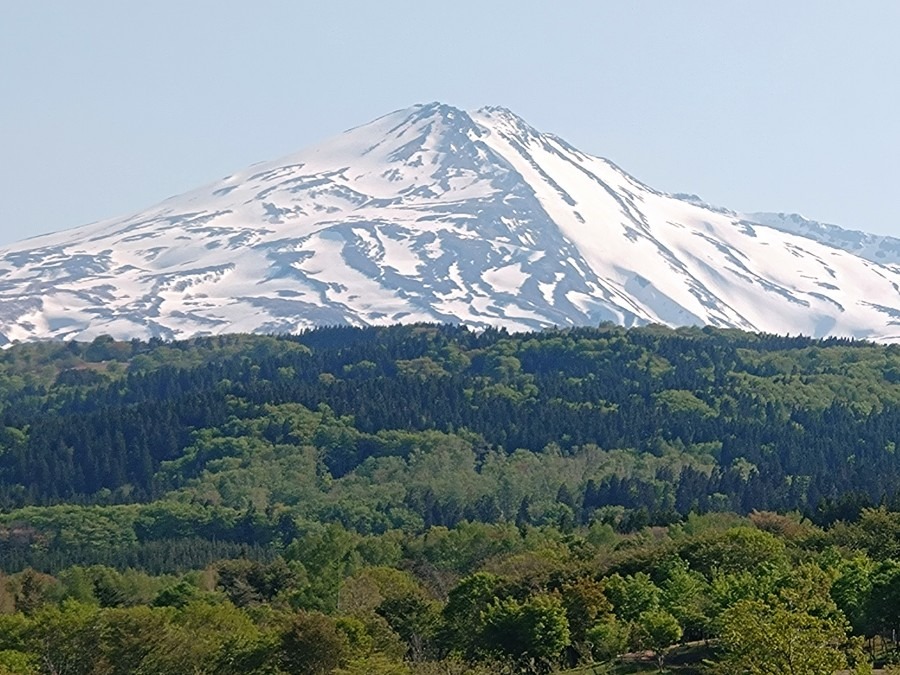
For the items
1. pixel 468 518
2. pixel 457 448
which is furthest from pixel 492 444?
pixel 468 518

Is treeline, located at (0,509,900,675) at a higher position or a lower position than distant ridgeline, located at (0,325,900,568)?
higher

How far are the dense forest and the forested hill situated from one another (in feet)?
1.24

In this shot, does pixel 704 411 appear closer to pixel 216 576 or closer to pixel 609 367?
pixel 609 367

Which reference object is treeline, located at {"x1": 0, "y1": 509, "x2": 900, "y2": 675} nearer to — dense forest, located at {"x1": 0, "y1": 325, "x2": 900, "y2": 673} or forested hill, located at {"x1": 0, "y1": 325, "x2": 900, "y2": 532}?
dense forest, located at {"x1": 0, "y1": 325, "x2": 900, "y2": 673}

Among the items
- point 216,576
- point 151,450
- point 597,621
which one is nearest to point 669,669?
point 597,621

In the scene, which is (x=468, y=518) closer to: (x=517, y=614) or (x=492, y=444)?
(x=492, y=444)

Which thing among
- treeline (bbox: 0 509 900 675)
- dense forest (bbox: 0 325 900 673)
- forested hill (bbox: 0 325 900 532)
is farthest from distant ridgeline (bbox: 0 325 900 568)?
treeline (bbox: 0 509 900 675)

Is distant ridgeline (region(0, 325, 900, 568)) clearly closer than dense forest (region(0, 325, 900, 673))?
No

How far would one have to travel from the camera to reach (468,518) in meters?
135

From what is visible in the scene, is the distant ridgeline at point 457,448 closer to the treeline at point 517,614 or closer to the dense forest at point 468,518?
the dense forest at point 468,518

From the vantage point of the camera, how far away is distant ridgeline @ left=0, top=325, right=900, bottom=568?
132 meters

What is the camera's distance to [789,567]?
75312 millimetres

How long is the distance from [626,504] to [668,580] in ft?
194

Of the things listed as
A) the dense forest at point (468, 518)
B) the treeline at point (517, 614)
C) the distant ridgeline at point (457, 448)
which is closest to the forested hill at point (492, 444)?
the distant ridgeline at point (457, 448)
